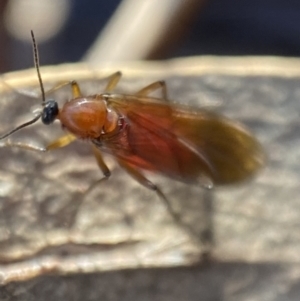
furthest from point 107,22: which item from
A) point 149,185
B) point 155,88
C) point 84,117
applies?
point 149,185

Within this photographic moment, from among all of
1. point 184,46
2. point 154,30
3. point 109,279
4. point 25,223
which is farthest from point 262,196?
point 184,46

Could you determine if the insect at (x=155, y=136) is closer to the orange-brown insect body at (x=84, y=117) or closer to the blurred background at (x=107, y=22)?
the orange-brown insect body at (x=84, y=117)

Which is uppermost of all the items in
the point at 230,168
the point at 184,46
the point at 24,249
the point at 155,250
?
the point at 24,249

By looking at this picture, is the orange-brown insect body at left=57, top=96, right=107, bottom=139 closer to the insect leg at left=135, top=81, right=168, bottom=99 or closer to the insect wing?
the insect wing

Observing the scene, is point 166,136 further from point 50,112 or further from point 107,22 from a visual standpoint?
point 107,22

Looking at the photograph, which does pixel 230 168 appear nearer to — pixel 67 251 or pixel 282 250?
pixel 282 250

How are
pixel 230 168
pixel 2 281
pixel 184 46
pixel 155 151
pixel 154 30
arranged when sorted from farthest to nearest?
pixel 184 46, pixel 154 30, pixel 155 151, pixel 230 168, pixel 2 281

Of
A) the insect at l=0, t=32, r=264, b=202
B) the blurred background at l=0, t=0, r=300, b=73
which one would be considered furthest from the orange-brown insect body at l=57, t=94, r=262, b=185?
the blurred background at l=0, t=0, r=300, b=73

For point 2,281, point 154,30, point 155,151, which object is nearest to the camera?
point 2,281
